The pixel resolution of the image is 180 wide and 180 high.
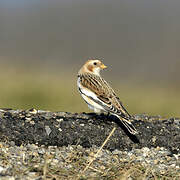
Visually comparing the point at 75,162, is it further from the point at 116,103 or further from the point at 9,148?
the point at 116,103

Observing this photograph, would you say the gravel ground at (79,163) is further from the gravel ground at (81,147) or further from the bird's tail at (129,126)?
the bird's tail at (129,126)

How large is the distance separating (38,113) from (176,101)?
23.7ft

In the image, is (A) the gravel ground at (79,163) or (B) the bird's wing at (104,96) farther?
(B) the bird's wing at (104,96)

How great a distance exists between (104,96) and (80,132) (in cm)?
92

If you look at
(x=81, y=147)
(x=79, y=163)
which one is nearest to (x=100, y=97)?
(x=81, y=147)

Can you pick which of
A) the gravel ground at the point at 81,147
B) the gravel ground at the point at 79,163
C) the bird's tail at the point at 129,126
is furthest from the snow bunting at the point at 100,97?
the gravel ground at the point at 79,163

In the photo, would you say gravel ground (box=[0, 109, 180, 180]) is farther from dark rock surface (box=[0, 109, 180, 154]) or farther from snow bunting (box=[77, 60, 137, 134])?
snow bunting (box=[77, 60, 137, 134])

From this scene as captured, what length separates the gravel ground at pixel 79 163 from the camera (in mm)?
4664

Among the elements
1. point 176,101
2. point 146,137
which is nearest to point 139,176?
point 146,137

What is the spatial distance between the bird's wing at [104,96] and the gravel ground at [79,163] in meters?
0.69

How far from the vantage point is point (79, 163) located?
5215 millimetres

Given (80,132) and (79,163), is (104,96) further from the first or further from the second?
(79,163)

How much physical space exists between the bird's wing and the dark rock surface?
157 millimetres

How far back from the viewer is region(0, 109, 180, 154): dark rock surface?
6102mm
